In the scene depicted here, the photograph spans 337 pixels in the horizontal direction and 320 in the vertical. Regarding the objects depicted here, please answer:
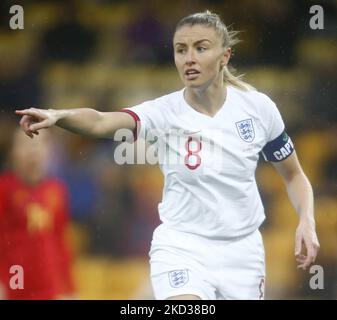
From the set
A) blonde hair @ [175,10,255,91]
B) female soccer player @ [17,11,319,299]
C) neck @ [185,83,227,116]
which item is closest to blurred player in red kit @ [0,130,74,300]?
female soccer player @ [17,11,319,299]

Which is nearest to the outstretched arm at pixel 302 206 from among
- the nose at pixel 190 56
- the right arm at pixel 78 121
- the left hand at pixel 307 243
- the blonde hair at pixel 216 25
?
the left hand at pixel 307 243

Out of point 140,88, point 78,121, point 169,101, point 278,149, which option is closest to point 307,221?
point 278,149

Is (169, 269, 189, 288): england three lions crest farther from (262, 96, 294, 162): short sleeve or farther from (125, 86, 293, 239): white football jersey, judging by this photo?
(262, 96, 294, 162): short sleeve

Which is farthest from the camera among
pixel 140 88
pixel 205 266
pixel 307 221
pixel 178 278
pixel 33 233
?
pixel 140 88

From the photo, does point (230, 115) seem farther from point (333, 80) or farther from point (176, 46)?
point (333, 80)

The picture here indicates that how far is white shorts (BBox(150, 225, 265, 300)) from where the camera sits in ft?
14.0

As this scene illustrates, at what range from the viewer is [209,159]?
443cm

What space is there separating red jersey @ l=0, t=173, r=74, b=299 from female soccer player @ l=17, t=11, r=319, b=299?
124 centimetres

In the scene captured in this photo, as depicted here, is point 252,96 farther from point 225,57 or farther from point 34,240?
point 34,240

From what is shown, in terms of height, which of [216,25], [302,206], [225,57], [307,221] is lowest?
[307,221]

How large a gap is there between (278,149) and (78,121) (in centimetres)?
136

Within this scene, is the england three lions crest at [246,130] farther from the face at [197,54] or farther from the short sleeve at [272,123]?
the face at [197,54]
